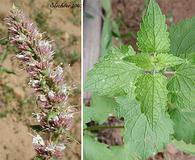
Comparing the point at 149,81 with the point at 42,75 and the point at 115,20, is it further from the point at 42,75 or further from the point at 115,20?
the point at 115,20

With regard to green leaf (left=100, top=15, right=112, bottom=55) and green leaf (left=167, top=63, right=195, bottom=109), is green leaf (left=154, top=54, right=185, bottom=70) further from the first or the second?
green leaf (left=100, top=15, right=112, bottom=55)

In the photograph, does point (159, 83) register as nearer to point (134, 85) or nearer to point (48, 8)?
point (134, 85)

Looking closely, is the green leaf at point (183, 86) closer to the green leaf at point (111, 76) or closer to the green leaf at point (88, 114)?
the green leaf at point (111, 76)

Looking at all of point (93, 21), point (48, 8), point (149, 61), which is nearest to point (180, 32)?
point (149, 61)

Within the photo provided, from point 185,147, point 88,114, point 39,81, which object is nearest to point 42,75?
point 39,81

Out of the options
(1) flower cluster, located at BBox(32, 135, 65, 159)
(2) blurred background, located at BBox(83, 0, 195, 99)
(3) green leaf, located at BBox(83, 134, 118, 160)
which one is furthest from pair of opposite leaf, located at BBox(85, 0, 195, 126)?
(2) blurred background, located at BBox(83, 0, 195, 99)
